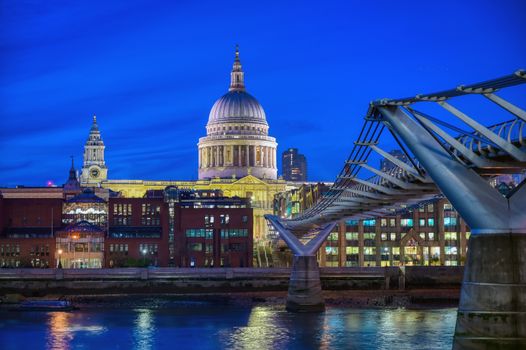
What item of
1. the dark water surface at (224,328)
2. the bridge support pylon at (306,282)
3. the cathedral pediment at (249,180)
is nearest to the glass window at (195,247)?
the dark water surface at (224,328)

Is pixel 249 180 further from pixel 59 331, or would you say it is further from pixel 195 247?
pixel 59 331

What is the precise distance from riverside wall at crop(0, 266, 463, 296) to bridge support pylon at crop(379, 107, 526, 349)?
61482mm

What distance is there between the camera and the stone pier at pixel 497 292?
31.9 meters

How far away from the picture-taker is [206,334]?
60469mm

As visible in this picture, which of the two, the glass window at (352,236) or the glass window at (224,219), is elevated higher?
the glass window at (224,219)

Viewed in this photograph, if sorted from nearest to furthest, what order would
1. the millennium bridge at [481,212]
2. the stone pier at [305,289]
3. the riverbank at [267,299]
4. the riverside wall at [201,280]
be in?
the millennium bridge at [481,212] < the stone pier at [305,289] < the riverbank at [267,299] < the riverside wall at [201,280]

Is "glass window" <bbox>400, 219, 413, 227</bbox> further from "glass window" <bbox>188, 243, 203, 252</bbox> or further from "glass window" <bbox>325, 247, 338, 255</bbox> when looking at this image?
"glass window" <bbox>188, 243, 203, 252</bbox>

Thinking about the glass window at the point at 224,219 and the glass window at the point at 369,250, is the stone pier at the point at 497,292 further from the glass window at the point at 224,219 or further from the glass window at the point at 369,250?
the glass window at the point at 224,219

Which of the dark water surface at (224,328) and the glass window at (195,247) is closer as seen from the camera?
the dark water surface at (224,328)

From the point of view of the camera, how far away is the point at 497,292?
32125mm

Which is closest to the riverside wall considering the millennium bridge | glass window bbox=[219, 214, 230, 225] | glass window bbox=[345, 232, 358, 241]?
glass window bbox=[345, 232, 358, 241]

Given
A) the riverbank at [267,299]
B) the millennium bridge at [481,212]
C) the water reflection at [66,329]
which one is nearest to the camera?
the millennium bridge at [481,212]

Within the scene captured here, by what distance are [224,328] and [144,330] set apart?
16.2 ft

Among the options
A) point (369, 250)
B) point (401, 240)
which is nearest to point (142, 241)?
point (369, 250)
